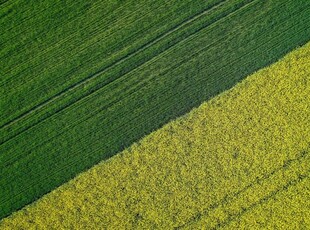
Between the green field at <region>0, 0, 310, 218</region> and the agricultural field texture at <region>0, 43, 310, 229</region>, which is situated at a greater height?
the green field at <region>0, 0, 310, 218</region>

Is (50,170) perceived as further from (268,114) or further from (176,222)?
(268,114)

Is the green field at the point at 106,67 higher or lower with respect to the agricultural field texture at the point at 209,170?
higher

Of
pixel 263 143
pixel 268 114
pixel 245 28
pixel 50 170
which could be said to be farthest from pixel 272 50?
pixel 50 170

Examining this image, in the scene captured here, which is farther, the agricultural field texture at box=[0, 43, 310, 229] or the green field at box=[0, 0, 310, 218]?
the green field at box=[0, 0, 310, 218]

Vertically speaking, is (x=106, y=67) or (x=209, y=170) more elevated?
(x=106, y=67)

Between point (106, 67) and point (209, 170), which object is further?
point (106, 67)

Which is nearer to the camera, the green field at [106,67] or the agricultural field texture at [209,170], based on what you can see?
the agricultural field texture at [209,170]
